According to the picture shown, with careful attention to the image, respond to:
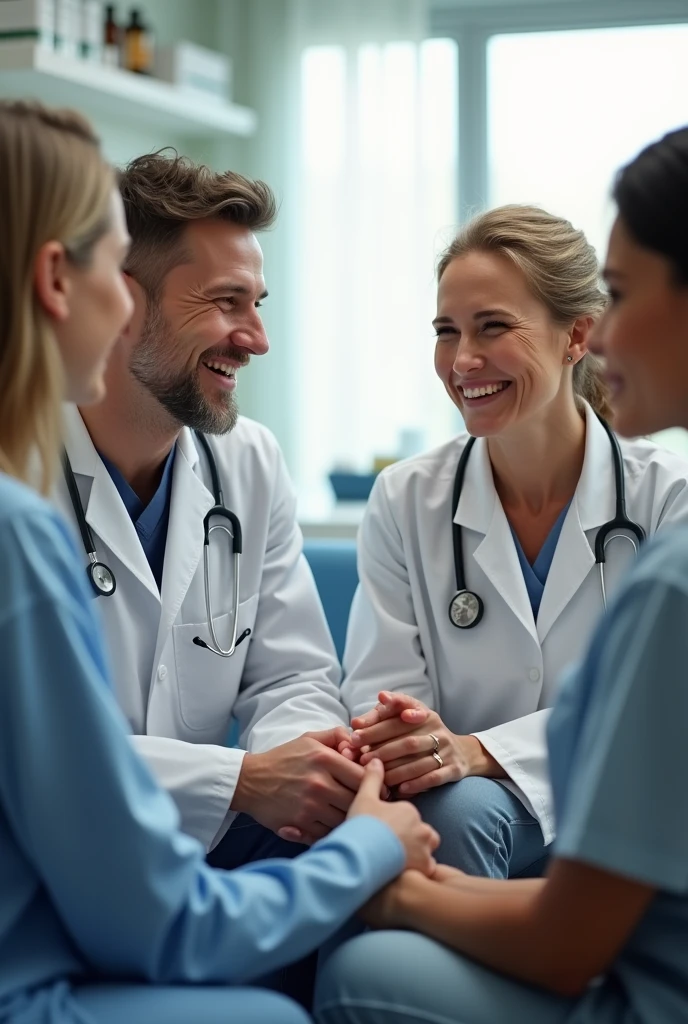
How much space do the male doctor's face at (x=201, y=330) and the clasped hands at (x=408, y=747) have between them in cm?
55

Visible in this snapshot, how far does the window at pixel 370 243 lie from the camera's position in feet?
13.2

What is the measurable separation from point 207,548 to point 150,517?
4.0 inches

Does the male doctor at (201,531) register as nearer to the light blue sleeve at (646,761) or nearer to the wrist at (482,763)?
the wrist at (482,763)

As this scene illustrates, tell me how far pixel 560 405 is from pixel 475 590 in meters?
0.36

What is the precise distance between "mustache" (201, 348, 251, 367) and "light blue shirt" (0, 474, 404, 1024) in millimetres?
1011

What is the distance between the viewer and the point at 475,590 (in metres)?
1.97

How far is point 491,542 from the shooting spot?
77.9 inches

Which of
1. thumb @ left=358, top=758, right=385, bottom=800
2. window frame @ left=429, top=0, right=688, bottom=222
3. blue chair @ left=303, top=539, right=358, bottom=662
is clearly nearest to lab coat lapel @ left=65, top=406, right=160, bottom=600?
thumb @ left=358, top=758, right=385, bottom=800

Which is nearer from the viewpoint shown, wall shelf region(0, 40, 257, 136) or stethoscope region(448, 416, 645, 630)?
stethoscope region(448, 416, 645, 630)

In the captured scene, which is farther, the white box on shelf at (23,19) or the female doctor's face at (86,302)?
the white box on shelf at (23,19)

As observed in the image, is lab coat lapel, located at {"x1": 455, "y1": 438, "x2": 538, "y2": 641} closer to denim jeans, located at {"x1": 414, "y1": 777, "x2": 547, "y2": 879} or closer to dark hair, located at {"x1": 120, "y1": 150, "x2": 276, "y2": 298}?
denim jeans, located at {"x1": 414, "y1": 777, "x2": 547, "y2": 879}

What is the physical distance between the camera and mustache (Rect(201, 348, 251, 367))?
2.03 m

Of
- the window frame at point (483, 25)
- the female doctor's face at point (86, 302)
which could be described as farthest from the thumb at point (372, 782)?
the window frame at point (483, 25)

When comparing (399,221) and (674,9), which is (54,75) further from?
(674,9)
